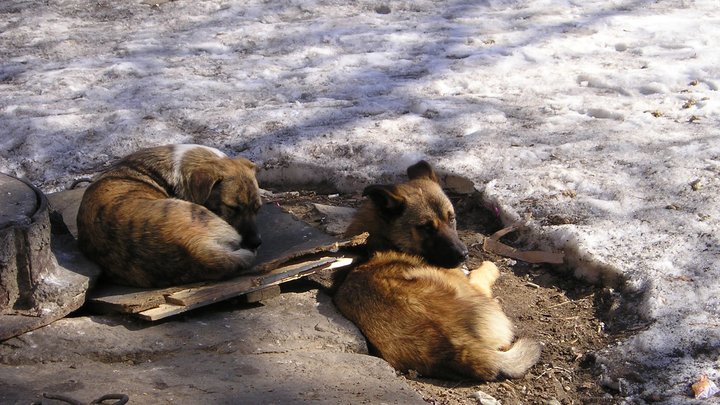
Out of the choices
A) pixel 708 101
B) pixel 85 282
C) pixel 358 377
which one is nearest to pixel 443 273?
pixel 358 377

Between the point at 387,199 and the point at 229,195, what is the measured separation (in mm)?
1178

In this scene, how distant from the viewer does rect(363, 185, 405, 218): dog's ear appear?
244 inches

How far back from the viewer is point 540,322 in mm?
5879

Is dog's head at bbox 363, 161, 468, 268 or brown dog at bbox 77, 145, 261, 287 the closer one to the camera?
brown dog at bbox 77, 145, 261, 287

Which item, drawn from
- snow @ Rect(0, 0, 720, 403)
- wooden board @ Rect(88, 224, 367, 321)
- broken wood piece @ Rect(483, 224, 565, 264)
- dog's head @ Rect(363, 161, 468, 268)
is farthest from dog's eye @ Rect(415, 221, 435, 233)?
snow @ Rect(0, 0, 720, 403)

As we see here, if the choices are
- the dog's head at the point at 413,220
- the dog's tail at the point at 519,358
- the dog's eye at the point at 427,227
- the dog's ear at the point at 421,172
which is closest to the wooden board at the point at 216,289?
the dog's head at the point at 413,220

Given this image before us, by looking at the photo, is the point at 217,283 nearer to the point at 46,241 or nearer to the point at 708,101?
the point at 46,241

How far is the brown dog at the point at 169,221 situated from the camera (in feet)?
17.8

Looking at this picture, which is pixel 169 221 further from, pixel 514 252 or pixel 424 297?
pixel 514 252

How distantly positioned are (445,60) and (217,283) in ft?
17.2

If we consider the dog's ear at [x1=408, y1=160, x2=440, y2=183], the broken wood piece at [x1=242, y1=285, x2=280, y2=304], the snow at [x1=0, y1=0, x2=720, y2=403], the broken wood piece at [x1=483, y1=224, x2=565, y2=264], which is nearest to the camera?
the broken wood piece at [x1=242, y1=285, x2=280, y2=304]

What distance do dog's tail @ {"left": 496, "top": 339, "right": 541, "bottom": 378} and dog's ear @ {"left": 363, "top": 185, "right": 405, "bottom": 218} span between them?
4.61 ft

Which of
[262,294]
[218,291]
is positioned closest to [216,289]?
[218,291]

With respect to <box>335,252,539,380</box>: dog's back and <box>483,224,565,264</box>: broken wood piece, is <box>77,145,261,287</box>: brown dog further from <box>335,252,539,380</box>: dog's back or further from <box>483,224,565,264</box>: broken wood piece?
<box>483,224,565,264</box>: broken wood piece
